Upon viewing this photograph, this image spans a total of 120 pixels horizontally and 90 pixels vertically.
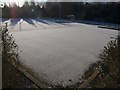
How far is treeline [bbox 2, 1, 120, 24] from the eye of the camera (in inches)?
1386

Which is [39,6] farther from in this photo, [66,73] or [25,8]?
[66,73]

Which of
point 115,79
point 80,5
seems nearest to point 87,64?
point 115,79

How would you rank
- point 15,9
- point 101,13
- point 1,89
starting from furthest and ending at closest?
point 15,9 < point 101,13 < point 1,89

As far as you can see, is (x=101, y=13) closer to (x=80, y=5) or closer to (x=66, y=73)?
(x=80, y=5)

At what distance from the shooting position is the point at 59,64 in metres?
7.81

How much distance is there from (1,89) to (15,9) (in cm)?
4415

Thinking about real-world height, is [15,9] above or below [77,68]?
above

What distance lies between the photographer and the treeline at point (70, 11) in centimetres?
3521

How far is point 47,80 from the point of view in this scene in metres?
5.80

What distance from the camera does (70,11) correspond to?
140 ft

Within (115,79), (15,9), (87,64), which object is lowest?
(87,64)

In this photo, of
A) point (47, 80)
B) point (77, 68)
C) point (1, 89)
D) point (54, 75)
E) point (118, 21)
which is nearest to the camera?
point (1, 89)

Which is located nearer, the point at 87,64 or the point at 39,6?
the point at 87,64

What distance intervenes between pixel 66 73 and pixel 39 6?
43.6m
